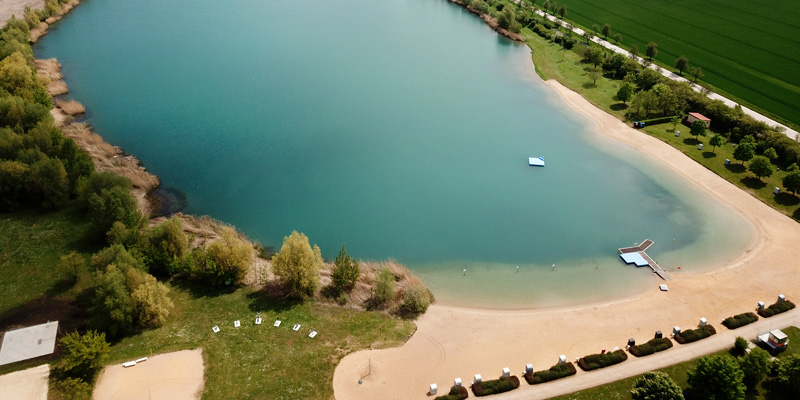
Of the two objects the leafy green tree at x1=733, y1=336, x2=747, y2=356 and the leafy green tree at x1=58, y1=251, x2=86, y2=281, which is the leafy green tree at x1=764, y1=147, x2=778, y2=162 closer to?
the leafy green tree at x1=733, y1=336, x2=747, y2=356

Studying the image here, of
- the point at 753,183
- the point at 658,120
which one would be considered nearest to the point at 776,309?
the point at 753,183

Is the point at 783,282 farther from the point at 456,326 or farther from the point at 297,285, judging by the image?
the point at 297,285

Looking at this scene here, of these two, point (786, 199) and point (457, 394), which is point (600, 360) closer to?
point (457, 394)

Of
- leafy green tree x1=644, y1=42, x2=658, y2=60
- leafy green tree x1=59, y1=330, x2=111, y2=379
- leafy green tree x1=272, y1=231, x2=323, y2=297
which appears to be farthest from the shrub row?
leafy green tree x1=59, y1=330, x2=111, y2=379

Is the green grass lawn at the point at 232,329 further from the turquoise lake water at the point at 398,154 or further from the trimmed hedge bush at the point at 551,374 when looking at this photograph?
the trimmed hedge bush at the point at 551,374

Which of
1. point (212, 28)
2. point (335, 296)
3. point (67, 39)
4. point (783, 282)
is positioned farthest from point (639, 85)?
point (67, 39)

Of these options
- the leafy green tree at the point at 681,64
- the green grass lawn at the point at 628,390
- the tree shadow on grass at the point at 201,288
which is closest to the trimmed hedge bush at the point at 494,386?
the green grass lawn at the point at 628,390
